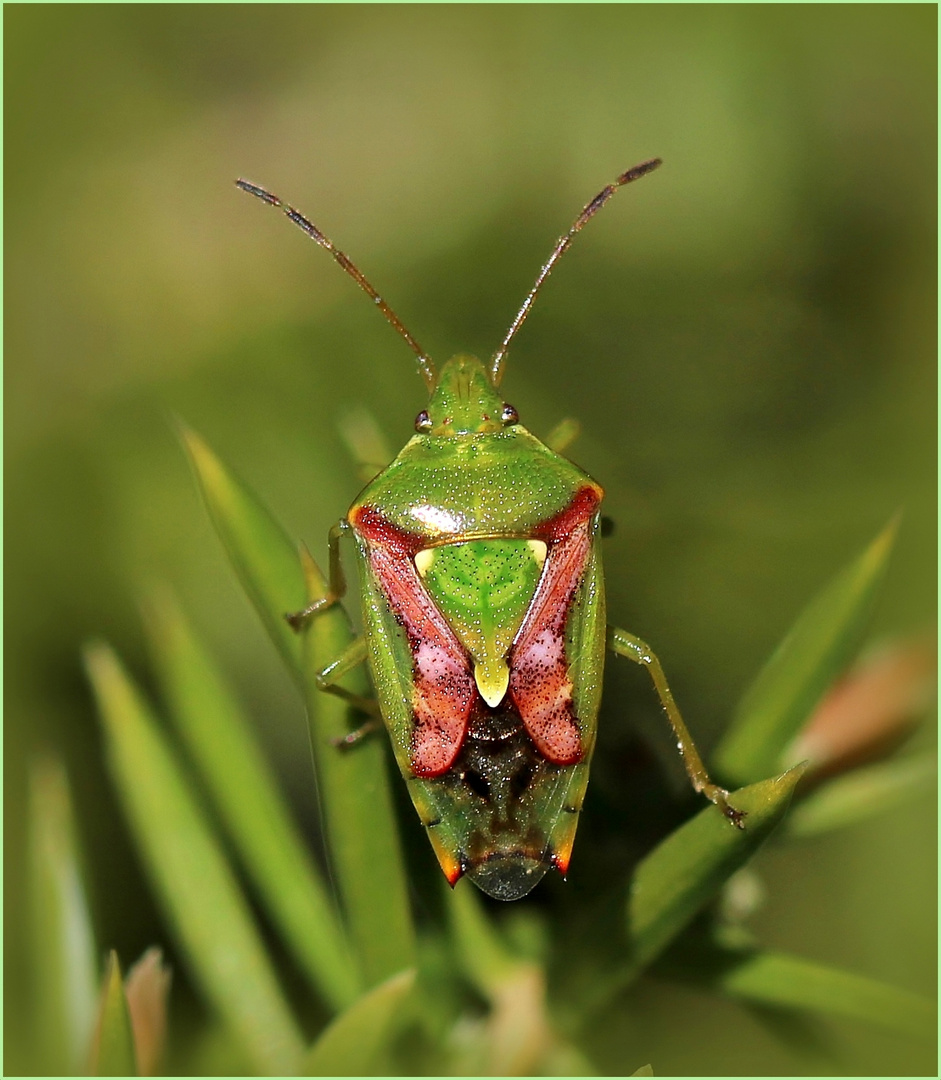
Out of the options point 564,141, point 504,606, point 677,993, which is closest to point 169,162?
point 564,141

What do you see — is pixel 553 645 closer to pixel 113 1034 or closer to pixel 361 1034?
pixel 361 1034

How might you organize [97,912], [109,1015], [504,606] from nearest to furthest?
[109,1015] → [504,606] → [97,912]

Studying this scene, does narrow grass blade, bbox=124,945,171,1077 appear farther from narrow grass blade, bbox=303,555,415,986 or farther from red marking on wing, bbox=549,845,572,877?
red marking on wing, bbox=549,845,572,877

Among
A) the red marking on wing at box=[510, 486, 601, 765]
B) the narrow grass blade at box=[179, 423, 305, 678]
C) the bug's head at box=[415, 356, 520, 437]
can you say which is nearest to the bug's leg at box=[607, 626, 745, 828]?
the red marking on wing at box=[510, 486, 601, 765]

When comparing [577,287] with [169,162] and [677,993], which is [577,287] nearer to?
[169,162]

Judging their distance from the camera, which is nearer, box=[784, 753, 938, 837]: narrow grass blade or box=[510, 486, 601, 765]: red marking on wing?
box=[784, 753, 938, 837]: narrow grass blade

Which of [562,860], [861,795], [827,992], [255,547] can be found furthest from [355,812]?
[861,795]
